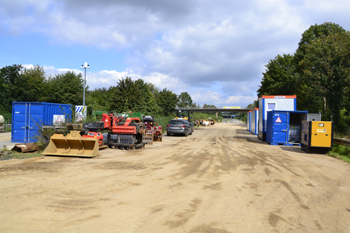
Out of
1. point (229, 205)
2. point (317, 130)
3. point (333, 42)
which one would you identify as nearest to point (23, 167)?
point (229, 205)

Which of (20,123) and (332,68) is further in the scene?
(332,68)

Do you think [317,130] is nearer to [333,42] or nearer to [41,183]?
[41,183]

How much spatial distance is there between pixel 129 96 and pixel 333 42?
23443mm

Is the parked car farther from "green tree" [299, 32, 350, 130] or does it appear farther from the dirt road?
the dirt road

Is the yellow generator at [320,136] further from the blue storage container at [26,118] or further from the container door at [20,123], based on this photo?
the container door at [20,123]

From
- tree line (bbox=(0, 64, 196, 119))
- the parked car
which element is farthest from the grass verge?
tree line (bbox=(0, 64, 196, 119))

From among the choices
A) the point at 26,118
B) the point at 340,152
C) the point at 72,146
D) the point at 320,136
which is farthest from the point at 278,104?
the point at 26,118

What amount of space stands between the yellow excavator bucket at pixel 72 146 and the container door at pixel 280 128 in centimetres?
1299

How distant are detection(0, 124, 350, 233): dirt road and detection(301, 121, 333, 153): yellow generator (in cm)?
483

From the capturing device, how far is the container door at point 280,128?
18328 millimetres

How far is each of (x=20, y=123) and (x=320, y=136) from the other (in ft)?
58.2

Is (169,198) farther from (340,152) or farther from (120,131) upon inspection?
(340,152)

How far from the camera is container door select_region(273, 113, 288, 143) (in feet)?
60.1

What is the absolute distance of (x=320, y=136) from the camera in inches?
551
